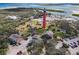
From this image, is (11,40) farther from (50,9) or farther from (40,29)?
(50,9)

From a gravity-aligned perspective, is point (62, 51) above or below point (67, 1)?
below

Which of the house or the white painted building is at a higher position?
the house

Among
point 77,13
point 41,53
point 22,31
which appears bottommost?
point 41,53

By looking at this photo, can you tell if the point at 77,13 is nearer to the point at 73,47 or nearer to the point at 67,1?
the point at 67,1

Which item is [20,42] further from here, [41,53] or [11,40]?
[41,53]

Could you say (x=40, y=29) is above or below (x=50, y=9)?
below

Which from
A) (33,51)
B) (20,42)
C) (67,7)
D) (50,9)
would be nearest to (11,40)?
(20,42)

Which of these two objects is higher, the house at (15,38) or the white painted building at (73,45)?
the house at (15,38)

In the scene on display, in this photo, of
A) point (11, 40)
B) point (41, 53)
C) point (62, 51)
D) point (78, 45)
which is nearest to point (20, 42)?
point (11, 40)
